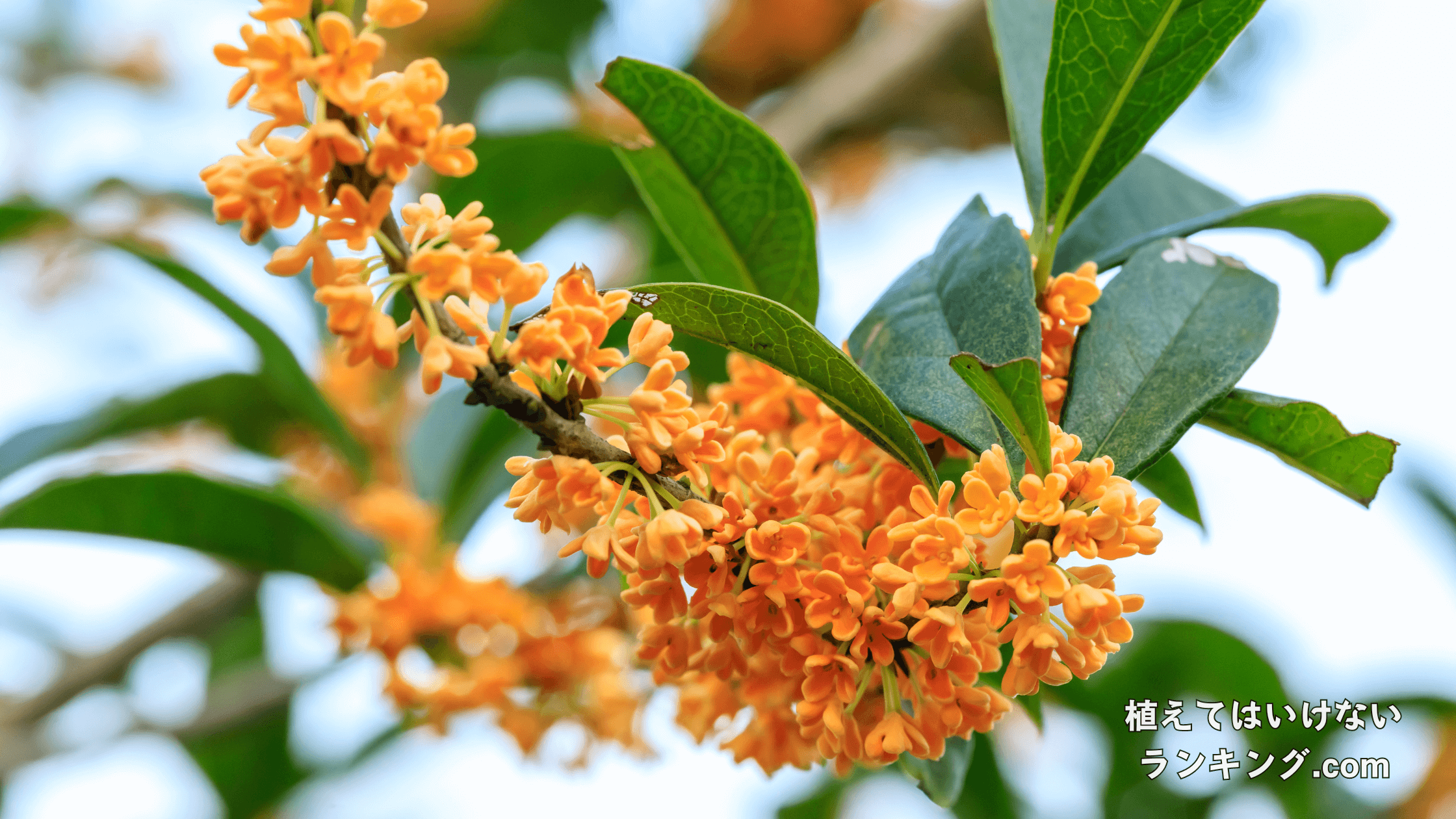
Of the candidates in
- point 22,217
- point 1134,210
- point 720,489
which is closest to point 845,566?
point 720,489

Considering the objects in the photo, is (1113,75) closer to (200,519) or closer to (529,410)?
(529,410)

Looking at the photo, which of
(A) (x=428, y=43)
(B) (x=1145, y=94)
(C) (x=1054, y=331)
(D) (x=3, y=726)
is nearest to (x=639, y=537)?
(C) (x=1054, y=331)

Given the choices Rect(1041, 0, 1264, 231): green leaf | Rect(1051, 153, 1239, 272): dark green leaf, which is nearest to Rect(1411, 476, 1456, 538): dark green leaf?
Rect(1051, 153, 1239, 272): dark green leaf

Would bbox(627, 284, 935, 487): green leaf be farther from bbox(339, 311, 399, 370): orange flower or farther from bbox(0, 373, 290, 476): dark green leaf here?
bbox(0, 373, 290, 476): dark green leaf

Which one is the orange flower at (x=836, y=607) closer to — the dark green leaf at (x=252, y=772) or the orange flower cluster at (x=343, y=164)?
the orange flower cluster at (x=343, y=164)

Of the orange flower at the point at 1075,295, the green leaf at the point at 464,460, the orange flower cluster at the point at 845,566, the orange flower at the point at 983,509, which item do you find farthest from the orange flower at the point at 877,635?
the green leaf at the point at 464,460

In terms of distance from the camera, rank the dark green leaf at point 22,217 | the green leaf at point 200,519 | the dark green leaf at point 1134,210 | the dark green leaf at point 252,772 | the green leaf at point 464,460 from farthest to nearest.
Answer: the dark green leaf at point 252,772 → the green leaf at point 464,460 → the dark green leaf at point 22,217 → the green leaf at point 200,519 → the dark green leaf at point 1134,210

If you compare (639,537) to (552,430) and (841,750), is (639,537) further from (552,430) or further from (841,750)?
(841,750)
